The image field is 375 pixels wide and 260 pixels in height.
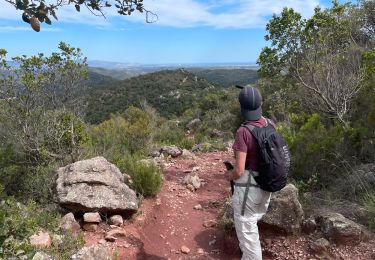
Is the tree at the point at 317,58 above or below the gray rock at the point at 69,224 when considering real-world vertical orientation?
above

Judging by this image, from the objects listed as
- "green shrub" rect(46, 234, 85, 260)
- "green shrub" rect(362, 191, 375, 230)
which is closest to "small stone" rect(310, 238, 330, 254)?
"green shrub" rect(362, 191, 375, 230)

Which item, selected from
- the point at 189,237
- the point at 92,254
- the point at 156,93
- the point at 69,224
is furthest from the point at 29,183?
the point at 156,93

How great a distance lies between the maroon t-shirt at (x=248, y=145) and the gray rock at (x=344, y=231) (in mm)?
1558

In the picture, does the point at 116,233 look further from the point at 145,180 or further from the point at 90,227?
the point at 145,180

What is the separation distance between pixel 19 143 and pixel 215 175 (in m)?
4.00

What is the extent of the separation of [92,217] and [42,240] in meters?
0.89

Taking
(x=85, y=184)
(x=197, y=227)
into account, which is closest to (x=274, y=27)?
(x=197, y=227)

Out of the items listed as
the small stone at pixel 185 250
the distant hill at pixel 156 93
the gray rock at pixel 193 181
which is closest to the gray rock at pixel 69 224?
the small stone at pixel 185 250

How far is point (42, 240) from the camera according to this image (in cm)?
436

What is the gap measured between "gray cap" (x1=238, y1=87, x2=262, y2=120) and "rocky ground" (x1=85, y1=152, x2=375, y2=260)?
6.23 ft

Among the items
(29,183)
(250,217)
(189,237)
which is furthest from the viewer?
(29,183)

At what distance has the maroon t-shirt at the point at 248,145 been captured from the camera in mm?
3289

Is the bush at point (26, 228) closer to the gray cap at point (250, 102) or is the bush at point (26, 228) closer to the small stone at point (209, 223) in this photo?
the small stone at point (209, 223)

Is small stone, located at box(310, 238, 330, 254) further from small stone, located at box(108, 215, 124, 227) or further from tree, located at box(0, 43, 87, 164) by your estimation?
tree, located at box(0, 43, 87, 164)
